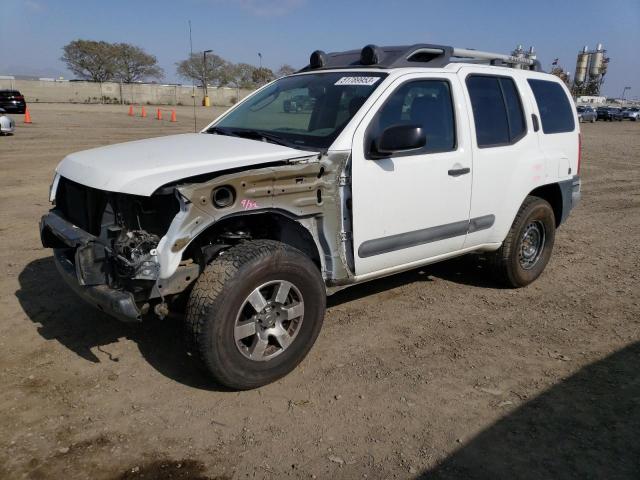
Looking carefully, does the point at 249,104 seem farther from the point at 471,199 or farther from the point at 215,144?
the point at 471,199

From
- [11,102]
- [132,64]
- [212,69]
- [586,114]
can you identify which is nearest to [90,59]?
[132,64]

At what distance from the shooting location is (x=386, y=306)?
4766mm

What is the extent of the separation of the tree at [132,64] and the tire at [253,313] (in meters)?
85.4

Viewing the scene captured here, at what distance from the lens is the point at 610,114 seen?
53469 millimetres

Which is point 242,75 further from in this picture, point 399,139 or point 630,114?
point 399,139

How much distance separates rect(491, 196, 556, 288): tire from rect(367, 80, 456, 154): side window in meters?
1.27

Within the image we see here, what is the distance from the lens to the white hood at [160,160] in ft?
9.89

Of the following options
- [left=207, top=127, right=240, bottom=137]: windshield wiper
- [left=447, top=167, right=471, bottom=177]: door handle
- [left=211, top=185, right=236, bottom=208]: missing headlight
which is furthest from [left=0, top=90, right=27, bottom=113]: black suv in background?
[left=211, top=185, right=236, bottom=208]: missing headlight

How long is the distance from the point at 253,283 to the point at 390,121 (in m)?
1.61

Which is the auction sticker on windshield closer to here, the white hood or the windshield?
the windshield

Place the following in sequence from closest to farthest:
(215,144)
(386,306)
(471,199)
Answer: (215,144)
(471,199)
(386,306)

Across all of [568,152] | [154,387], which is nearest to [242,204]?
[154,387]

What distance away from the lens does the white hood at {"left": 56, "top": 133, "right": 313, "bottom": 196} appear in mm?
3014

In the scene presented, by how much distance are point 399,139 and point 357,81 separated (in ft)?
2.52
